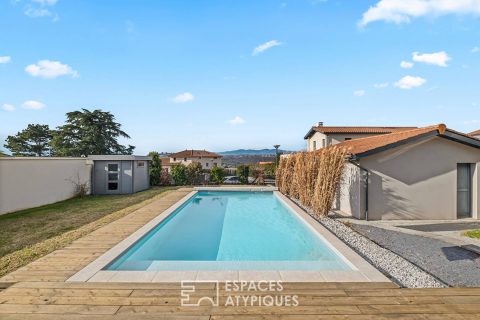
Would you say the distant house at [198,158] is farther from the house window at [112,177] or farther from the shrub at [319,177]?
the shrub at [319,177]

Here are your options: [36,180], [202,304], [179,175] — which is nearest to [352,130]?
[179,175]

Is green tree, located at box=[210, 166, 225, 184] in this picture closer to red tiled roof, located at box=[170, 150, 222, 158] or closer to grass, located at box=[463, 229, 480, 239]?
grass, located at box=[463, 229, 480, 239]

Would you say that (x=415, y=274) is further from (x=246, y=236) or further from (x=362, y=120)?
(x=362, y=120)

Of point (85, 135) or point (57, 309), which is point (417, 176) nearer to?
point (57, 309)

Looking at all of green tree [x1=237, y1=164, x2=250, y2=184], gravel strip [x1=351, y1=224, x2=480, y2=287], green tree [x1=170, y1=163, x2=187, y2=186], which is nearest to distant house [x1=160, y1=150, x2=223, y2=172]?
green tree [x1=237, y1=164, x2=250, y2=184]

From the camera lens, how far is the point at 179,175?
19.9 m

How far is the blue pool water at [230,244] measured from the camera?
516 centimetres

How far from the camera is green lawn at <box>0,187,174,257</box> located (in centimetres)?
654

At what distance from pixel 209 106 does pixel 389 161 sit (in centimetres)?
1642

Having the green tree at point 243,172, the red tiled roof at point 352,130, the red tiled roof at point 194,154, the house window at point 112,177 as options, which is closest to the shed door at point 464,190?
the red tiled roof at point 352,130

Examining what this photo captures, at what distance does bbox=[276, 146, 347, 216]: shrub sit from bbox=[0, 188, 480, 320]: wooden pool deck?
17.9ft

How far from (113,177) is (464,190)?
1581 cm

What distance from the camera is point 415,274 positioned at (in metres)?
4.50

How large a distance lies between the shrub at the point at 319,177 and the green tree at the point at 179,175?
868cm
